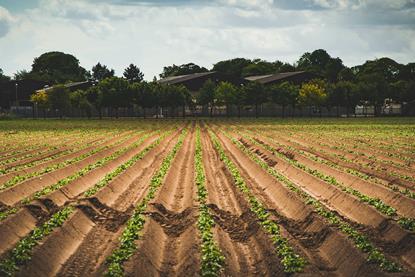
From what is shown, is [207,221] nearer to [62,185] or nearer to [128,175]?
[62,185]

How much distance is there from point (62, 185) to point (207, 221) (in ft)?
18.4

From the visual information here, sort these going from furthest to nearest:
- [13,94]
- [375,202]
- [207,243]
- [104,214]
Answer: [13,94]
[375,202]
[104,214]
[207,243]

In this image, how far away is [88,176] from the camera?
16.8 m

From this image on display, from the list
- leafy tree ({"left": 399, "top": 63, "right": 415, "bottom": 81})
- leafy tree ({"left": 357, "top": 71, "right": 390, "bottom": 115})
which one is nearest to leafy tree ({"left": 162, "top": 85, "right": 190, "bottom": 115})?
leafy tree ({"left": 357, "top": 71, "right": 390, "bottom": 115})

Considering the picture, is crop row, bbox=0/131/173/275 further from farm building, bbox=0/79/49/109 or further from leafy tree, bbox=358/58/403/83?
leafy tree, bbox=358/58/403/83

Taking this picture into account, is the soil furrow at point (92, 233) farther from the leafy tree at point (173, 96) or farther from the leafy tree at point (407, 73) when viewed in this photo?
the leafy tree at point (407, 73)

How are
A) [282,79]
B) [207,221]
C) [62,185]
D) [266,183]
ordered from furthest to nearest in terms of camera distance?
1. [282,79]
2. [266,183]
3. [62,185]
4. [207,221]

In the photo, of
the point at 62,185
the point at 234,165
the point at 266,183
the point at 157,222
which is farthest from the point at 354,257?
the point at 234,165

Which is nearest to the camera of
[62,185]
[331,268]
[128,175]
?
[331,268]

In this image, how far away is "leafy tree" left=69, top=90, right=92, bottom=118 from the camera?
82000 mm

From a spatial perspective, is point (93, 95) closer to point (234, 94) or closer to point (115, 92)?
point (115, 92)

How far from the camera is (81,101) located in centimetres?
8262

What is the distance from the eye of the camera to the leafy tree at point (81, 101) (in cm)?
8200

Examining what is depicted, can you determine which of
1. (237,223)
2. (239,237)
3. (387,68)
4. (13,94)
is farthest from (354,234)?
(387,68)
